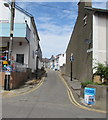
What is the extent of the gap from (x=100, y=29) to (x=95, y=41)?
4.34 feet

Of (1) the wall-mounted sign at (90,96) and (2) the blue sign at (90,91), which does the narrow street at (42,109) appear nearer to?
(1) the wall-mounted sign at (90,96)

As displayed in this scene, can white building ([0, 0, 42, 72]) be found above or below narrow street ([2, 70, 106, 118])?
above

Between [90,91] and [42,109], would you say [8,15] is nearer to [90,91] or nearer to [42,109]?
[90,91]

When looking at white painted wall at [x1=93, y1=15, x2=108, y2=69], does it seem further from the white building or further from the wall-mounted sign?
the white building

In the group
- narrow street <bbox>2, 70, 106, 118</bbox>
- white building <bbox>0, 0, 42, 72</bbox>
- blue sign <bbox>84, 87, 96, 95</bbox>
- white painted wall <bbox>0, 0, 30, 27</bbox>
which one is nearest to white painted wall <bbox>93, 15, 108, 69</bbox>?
blue sign <bbox>84, 87, 96, 95</bbox>

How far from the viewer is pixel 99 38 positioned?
1532 centimetres

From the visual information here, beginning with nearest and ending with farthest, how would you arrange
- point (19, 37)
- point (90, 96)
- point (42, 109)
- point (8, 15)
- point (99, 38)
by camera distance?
point (42, 109) < point (90, 96) < point (99, 38) < point (19, 37) < point (8, 15)

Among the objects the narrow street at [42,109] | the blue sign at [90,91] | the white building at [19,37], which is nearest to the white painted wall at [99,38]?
the blue sign at [90,91]

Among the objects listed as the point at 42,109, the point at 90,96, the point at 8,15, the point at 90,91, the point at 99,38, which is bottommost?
the point at 42,109

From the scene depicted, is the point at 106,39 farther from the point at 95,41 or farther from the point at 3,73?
the point at 3,73

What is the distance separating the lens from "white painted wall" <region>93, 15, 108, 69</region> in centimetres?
1510

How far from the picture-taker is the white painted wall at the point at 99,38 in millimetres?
15102

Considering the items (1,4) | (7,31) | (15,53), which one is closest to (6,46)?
(15,53)

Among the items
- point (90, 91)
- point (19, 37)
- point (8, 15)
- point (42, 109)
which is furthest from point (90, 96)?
→ point (8, 15)
